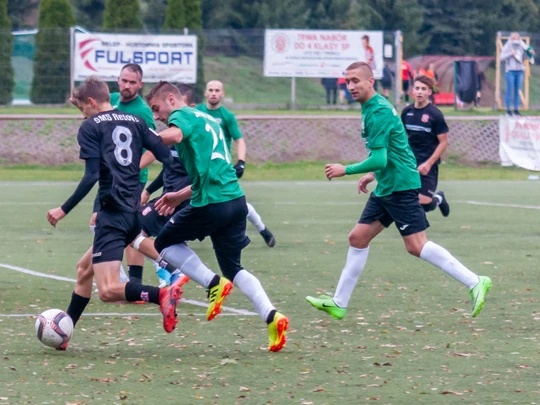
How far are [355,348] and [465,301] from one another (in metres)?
2.17

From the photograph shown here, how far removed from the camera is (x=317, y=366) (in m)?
6.63

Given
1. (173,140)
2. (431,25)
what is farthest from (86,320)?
(431,25)

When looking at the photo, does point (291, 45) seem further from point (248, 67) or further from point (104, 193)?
point (104, 193)

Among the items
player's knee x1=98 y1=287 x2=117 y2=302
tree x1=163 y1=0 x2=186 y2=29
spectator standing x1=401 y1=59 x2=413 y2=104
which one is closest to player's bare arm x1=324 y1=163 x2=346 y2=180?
player's knee x1=98 y1=287 x2=117 y2=302

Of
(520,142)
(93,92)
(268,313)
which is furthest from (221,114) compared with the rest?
(520,142)

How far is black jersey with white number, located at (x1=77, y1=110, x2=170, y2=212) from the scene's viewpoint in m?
7.00

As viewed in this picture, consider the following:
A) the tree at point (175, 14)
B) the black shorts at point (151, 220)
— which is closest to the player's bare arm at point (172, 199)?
the black shorts at point (151, 220)

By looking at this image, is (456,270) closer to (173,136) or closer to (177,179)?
(173,136)

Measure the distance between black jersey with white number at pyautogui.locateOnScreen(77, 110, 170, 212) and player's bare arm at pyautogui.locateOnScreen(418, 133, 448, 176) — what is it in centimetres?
543

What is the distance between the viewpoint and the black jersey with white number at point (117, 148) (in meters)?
7.00

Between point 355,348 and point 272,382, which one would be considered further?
point 355,348

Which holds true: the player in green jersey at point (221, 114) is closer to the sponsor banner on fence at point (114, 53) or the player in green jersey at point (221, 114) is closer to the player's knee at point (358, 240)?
the player's knee at point (358, 240)

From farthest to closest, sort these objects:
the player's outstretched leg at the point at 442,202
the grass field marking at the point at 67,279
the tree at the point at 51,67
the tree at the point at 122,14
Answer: the tree at the point at 122,14 < the tree at the point at 51,67 < the player's outstretched leg at the point at 442,202 < the grass field marking at the point at 67,279

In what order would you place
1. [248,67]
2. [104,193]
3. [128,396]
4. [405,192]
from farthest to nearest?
[248,67], [405,192], [104,193], [128,396]
